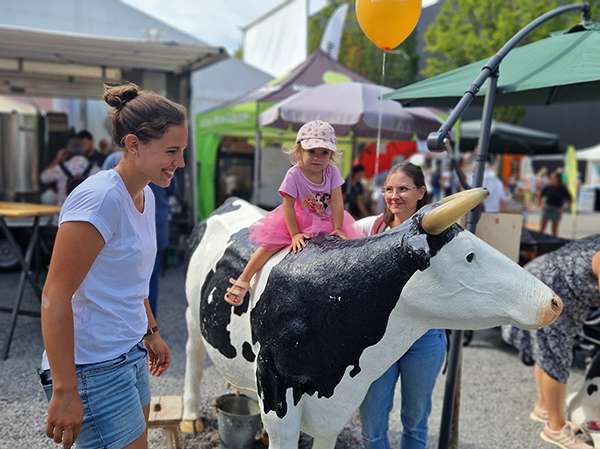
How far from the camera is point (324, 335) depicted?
2.02 metres

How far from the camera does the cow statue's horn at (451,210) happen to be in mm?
1706

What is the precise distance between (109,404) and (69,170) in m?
5.95

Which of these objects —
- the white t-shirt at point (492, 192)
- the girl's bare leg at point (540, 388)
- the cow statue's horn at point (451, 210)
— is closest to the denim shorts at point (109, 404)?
the cow statue's horn at point (451, 210)

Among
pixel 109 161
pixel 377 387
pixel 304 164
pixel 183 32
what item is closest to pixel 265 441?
pixel 377 387

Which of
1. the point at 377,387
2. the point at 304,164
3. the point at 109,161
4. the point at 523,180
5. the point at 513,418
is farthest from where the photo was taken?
the point at 523,180

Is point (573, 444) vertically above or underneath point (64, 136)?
underneath

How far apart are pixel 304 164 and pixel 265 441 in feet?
5.73

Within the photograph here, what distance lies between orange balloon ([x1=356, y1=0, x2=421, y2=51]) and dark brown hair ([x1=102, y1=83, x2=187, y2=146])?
184cm

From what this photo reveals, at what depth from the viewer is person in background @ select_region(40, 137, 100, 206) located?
689 cm

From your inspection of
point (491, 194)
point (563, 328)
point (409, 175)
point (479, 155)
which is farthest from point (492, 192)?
point (409, 175)

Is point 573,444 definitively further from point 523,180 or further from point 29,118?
point 523,180

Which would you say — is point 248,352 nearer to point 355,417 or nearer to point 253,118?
point 355,417

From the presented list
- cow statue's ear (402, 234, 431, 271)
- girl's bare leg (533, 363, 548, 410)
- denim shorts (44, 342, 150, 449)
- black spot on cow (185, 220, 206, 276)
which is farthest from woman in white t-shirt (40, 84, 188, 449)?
girl's bare leg (533, 363, 548, 410)

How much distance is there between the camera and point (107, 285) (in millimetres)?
1644
